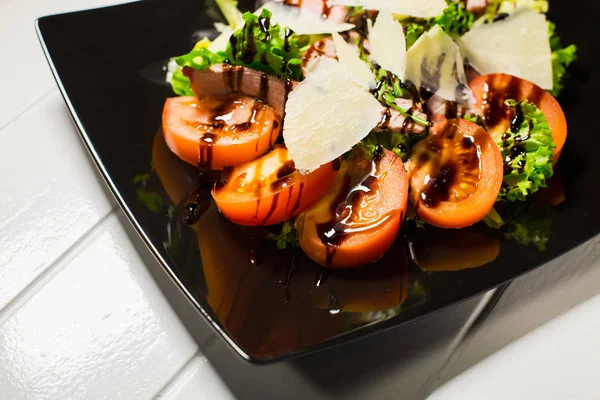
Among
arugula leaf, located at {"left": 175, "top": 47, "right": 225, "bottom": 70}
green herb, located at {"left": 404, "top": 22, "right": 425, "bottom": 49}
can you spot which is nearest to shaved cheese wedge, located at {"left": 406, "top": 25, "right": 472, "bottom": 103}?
green herb, located at {"left": 404, "top": 22, "right": 425, "bottom": 49}

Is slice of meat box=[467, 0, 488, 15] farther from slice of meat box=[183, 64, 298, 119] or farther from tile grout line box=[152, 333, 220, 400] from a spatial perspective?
tile grout line box=[152, 333, 220, 400]

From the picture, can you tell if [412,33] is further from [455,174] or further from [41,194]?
[41,194]

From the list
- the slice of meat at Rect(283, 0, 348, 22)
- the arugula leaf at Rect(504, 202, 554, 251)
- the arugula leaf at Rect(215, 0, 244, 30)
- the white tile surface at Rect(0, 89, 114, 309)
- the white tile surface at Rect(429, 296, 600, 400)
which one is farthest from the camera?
the arugula leaf at Rect(215, 0, 244, 30)

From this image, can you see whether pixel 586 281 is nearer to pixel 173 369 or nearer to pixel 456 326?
pixel 456 326

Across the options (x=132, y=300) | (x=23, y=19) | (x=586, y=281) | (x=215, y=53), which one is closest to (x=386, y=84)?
(x=215, y=53)

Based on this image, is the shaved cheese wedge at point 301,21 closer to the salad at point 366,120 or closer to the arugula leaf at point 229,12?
the salad at point 366,120
